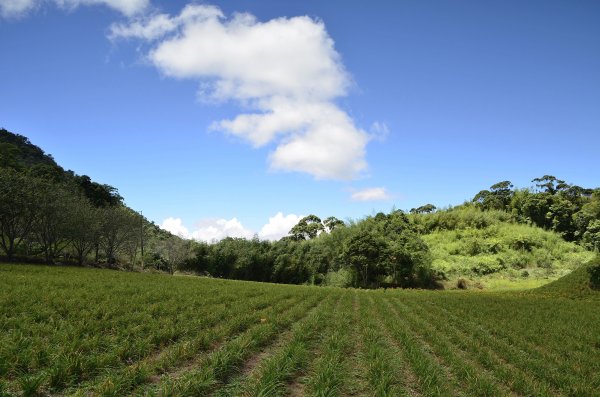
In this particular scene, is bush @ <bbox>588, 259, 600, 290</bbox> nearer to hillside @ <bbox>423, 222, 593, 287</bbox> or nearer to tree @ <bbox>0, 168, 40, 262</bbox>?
hillside @ <bbox>423, 222, 593, 287</bbox>

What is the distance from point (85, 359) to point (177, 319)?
17.5 feet

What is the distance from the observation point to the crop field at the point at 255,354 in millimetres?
6434

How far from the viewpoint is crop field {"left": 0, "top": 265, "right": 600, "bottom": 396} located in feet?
21.1

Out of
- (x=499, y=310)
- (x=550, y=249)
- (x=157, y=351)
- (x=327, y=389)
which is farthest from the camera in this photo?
(x=550, y=249)

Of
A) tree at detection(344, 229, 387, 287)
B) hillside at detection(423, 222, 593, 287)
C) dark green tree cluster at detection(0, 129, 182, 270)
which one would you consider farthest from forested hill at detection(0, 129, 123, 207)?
hillside at detection(423, 222, 593, 287)

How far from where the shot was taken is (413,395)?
7.04 m

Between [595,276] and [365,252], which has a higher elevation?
[365,252]

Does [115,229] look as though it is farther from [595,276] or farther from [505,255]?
[505,255]

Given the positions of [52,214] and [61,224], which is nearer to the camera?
[52,214]

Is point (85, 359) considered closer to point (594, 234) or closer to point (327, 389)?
point (327, 389)

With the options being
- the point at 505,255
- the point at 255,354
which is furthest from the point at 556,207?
the point at 255,354

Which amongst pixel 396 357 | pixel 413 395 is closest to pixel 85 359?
pixel 413 395

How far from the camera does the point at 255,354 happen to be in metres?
9.23

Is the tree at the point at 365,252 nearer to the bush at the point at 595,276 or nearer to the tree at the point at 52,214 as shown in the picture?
the bush at the point at 595,276
